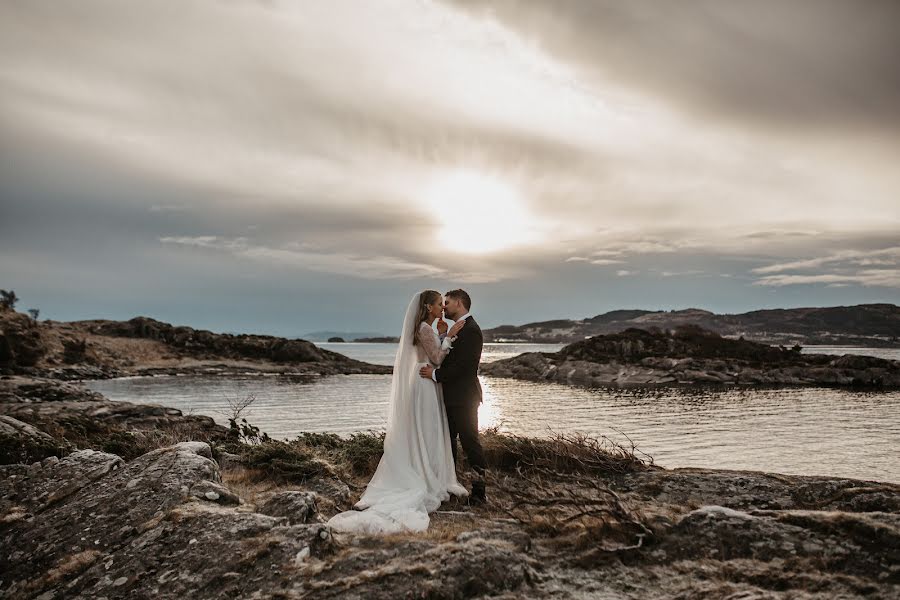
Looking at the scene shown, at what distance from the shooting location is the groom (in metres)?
8.25

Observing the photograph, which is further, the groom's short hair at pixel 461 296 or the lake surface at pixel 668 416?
the lake surface at pixel 668 416

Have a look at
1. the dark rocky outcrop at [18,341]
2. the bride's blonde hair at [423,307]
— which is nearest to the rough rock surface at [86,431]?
the bride's blonde hair at [423,307]

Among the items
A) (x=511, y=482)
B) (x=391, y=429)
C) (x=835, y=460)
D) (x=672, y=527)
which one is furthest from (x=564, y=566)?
(x=835, y=460)

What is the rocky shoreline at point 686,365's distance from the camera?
160 feet

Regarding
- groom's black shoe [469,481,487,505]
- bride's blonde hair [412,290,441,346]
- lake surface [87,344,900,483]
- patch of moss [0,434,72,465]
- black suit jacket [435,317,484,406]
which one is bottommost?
lake surface [87,344,900,483]

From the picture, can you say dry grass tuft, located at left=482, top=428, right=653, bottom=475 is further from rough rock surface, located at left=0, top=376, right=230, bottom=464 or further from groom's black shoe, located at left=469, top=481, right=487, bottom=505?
rough rock surface, located at left=0, top=376, right=230, bottom=464

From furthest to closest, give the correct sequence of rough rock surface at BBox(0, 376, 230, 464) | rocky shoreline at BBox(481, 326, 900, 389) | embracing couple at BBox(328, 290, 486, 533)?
1. rocky shoreline at BBox(481, 326, 900, 389)
2. embracing couple at BBox(328, 290, 486, 533)
3. rough rock surface at BBox(0, 376, 230, 464)

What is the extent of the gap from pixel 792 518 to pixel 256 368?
66.3 metres

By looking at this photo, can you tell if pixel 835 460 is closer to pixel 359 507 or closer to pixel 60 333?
pixel 359 507

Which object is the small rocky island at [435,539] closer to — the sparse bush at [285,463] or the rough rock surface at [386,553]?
the rough rock surface at [386,553]

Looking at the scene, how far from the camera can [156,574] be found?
4879mm

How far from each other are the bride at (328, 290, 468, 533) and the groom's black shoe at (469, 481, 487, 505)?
138 millimetres

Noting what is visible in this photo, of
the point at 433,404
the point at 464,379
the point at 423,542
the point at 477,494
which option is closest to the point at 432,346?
the point at 464,379

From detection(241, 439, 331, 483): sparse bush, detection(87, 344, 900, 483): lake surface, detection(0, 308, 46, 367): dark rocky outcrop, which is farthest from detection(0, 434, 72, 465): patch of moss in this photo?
detection(0, 308, 46, 367): dark rocky outcrop
